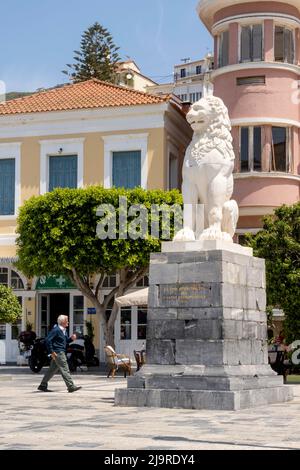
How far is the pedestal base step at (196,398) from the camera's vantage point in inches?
535

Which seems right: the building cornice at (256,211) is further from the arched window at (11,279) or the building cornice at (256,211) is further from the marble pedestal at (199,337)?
the marble pedestal at (199,337)

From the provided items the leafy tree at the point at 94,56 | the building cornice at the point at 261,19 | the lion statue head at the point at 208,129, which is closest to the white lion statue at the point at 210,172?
the lion statue head at the point at 208,129

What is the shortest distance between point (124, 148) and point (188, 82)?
58.4m

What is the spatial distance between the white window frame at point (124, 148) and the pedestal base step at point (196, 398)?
17.7m

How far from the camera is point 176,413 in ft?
43.3

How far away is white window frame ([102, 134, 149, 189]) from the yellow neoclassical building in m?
0.04

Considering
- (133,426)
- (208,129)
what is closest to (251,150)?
(208,129)

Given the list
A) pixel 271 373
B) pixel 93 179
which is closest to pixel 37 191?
pixel 93 179

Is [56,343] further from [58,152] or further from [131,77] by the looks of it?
[131,77]

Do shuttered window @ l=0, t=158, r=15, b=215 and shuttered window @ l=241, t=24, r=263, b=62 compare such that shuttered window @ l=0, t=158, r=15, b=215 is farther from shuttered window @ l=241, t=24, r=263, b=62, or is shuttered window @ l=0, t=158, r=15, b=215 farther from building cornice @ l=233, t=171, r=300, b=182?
shuttered window @ l=241, t=24, r=263, b=62

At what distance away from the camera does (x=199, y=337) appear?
14336 millimetres
